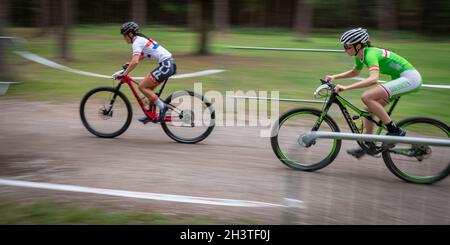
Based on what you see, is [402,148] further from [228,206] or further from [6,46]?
[6,46]

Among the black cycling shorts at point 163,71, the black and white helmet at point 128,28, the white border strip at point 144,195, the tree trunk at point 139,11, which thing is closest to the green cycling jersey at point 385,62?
the white border strip at point 144,195

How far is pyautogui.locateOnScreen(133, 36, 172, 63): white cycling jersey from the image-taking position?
24.2 ft

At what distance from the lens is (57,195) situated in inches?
207

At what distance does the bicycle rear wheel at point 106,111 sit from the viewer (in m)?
7.67

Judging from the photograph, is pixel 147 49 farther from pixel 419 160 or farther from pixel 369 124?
pixel 419 160

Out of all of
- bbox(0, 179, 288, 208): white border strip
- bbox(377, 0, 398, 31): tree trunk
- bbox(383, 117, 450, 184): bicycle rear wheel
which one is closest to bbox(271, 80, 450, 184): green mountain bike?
bbox(383, 117, 450, 184): bicycle rear wheel

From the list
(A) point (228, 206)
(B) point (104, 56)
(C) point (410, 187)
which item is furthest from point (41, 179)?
(B) point (104, 56)

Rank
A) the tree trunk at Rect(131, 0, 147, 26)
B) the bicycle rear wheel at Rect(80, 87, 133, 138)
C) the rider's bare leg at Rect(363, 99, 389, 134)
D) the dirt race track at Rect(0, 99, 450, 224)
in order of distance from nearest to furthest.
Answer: the dirt race track at Rect(0, 99, 450, 224) < the rider's bare leg at Rect(363, 99, 389, 134) < the bicycle rear wheel at Rect(80, 87, 133, 138) < the tree trunk at Rect(131, 0, 147, 26)

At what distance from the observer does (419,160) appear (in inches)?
217

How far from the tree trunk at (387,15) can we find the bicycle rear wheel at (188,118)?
2457 cm

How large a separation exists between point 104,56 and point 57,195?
1332 cm

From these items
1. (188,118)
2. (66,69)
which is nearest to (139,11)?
(66,69)

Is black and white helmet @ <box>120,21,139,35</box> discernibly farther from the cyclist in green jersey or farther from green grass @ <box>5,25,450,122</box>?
the cyclist in green jersey

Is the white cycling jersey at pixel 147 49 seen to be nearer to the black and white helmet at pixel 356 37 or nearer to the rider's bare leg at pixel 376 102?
the black and white helmet at pixel 356 37
